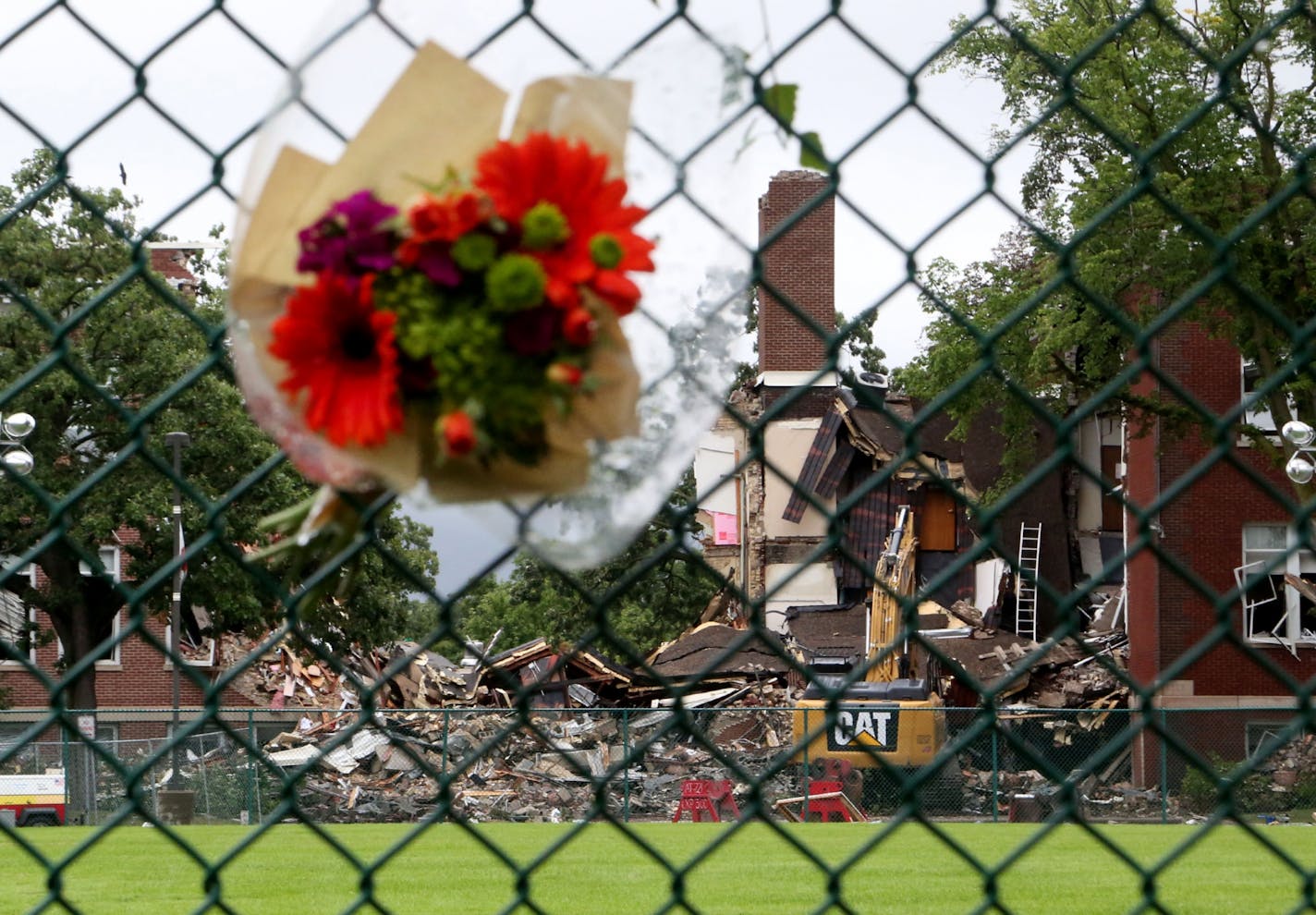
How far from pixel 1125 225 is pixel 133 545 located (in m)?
22.6

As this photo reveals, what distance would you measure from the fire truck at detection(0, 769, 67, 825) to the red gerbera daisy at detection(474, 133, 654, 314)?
72.8 feet

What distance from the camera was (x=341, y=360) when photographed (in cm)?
124

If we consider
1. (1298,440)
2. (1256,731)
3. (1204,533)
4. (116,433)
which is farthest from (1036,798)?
(116,433)

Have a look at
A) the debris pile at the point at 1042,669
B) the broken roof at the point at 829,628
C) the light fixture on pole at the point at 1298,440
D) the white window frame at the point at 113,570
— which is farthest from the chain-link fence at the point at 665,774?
the light fixture on pole at the point at 1298,440

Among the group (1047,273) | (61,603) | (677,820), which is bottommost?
(677,820)

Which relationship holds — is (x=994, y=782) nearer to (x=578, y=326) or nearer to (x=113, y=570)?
(x=113, y=570)

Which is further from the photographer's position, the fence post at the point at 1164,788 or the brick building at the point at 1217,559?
the brick building at the point at 1217,559

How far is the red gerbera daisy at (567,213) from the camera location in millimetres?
1215

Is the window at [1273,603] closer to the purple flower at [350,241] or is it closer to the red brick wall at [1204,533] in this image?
the red brick wall at [1204,533]

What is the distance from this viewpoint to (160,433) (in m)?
28.6

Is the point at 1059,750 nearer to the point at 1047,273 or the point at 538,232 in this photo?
the point at 1047,273

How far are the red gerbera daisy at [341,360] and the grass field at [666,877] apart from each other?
19.6ft

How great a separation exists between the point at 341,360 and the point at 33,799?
74.3 feet

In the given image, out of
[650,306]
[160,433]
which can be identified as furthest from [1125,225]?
[650,306]
